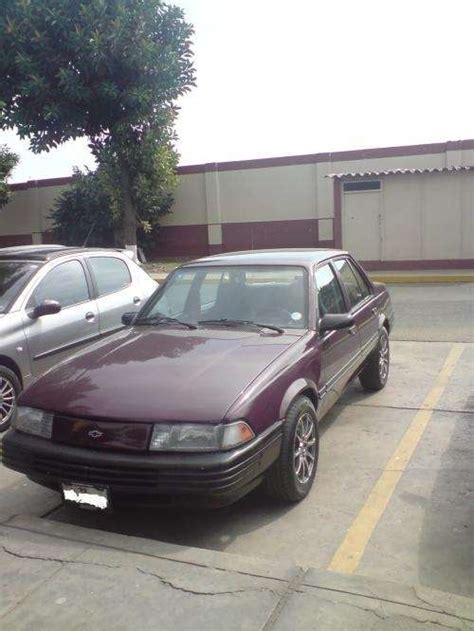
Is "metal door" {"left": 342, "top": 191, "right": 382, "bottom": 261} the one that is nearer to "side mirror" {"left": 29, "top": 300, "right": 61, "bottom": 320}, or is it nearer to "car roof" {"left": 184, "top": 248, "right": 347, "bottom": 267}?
"car roof" {"left": 184, "top": 248, "right": 347, "bottom": 267}

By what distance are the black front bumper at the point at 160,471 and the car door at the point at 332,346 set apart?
113 cm

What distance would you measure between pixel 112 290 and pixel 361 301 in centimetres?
273

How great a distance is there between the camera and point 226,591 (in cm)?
274

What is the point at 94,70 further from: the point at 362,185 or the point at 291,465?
the point at 291,465

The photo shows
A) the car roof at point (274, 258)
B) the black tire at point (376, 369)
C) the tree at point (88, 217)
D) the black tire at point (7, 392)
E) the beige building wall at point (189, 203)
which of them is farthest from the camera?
the beige building wall at point (189, 203)

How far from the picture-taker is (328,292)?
16.5 feet

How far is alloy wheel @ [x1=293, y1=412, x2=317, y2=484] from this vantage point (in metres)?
3.82

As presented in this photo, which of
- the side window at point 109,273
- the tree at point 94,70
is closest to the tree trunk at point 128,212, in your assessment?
the tree at point 94,70

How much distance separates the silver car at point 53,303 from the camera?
548 centimetres

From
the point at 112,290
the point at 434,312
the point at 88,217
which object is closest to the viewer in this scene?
the point at 112,290

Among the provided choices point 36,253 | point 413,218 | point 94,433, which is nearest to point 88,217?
point 413,218

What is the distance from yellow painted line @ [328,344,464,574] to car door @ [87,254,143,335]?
3.24 metres

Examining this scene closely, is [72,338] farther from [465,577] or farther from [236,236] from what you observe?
[236,236]

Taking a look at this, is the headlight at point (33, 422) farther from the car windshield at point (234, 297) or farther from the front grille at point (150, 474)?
the car windshield at point (234, 297)
